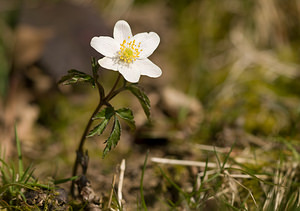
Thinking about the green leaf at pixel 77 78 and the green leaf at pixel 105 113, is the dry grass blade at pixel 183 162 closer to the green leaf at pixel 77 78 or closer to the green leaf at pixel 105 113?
the green leaf at pixel 105 113

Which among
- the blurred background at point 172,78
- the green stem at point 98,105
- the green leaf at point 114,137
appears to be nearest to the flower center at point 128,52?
the green stem at point 98,105

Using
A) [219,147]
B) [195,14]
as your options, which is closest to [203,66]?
[195,14]

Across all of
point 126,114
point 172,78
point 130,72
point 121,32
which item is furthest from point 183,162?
point 172,78

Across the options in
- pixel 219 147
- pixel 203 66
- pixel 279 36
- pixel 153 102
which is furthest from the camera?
pixel 279 36

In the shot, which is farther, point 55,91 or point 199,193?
point 55,91

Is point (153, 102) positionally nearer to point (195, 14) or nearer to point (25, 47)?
point (25, 47)

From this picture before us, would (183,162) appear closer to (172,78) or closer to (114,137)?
(114,137)

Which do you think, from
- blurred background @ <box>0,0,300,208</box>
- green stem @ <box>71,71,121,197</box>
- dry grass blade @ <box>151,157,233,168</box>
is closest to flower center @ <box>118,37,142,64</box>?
green stem @ <box>71,71,121,197</box>
